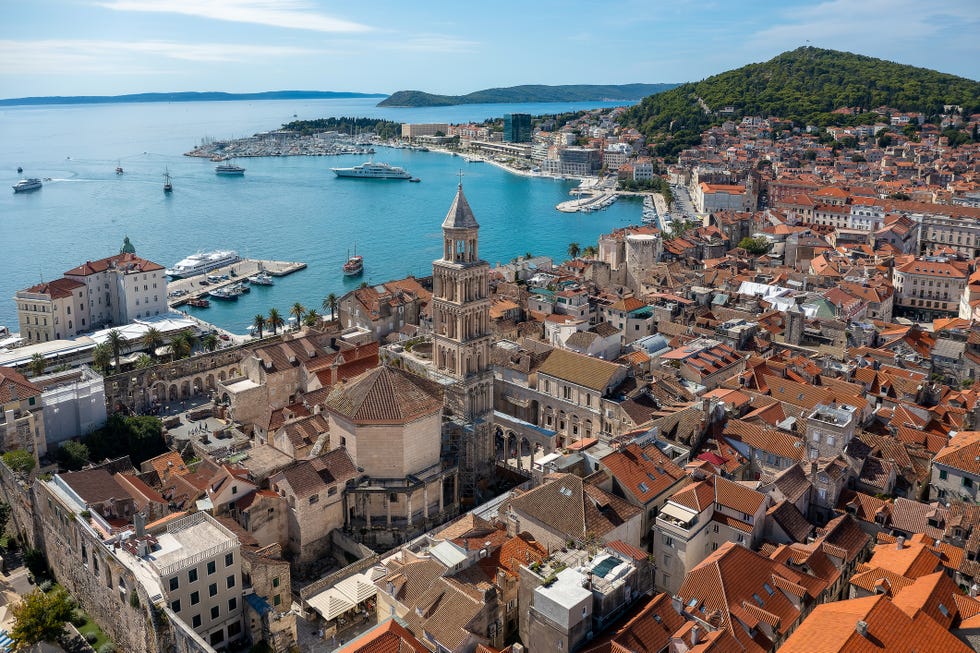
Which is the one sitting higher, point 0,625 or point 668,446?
point 668,446

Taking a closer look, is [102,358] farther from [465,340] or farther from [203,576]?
[203,576]

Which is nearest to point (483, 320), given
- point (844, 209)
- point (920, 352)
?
point (920, 352)

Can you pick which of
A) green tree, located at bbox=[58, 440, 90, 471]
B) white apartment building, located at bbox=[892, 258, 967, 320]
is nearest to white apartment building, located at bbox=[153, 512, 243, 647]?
green tree, located at bbox=[58, 440, 90, 471]

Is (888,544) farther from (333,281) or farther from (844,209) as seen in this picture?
(844,209)

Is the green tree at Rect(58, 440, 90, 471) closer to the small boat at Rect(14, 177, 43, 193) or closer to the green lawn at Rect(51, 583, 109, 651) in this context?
the green lawn at Rect(51, 583, 109, 651)

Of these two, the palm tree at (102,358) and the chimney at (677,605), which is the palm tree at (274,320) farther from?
the chimney at (677,605)

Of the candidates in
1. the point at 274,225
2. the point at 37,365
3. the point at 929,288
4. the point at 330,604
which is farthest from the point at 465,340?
the point at 274,225

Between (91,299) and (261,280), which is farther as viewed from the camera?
(261,280)
